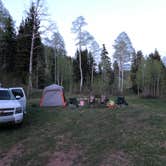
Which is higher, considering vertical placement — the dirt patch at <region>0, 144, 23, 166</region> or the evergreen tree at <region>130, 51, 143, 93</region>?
the evergreen tree at <region>130, 51, 143, 93</region>

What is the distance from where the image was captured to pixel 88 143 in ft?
23.8

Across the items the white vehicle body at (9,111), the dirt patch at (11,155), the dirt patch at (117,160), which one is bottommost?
the dirt patch at (11,155)

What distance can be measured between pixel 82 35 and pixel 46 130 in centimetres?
3449

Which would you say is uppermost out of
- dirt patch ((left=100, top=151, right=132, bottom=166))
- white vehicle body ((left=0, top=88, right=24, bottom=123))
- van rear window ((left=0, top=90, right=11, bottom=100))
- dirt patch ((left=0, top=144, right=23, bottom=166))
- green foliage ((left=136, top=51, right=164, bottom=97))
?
green foliage ((left=136, top=51, right=164, bottom=97))

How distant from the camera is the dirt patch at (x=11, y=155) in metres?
6.68

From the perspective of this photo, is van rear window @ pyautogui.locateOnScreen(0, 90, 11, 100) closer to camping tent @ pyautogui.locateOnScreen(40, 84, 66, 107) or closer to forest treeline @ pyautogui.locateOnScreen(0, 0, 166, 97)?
camping tent @ pyautogui.locateOnScreen(40, 84, 66, 107)

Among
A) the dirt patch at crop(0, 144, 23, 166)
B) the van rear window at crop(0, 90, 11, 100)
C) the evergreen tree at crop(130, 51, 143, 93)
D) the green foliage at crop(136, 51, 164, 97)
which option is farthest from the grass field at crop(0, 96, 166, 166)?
the evergreen tree at crop(130, 51, 143, 93)

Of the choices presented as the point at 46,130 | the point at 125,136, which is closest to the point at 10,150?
the point at 46,130

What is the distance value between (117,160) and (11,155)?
2.98 metres

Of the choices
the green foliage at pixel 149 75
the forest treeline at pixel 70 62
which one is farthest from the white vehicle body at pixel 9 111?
the green foliage at pixel 149 75

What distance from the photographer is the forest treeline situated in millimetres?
33000

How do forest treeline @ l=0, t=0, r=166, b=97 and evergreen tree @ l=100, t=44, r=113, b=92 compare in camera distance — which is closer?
forest treeline @ l=0, t=0, r=166, b=97

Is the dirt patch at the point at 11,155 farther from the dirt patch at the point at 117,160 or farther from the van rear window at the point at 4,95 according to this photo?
the van rear window at the point at 4,95

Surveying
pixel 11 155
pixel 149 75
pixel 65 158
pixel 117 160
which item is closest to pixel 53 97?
pixel 11 155
